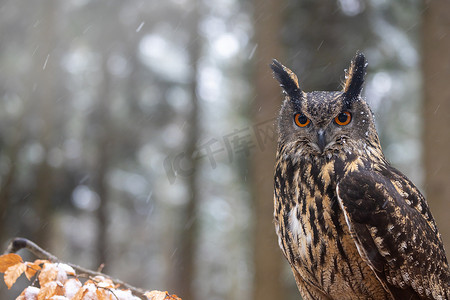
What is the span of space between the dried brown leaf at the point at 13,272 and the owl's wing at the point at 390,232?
1.47 metres

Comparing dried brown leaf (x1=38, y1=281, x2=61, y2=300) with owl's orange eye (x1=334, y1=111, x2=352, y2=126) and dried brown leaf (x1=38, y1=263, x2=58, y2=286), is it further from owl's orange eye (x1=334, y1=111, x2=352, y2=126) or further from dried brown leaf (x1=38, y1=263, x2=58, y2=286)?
owl's orange eye (x1=334, y1=111, x2=352, y2=126)

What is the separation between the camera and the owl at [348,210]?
215cm

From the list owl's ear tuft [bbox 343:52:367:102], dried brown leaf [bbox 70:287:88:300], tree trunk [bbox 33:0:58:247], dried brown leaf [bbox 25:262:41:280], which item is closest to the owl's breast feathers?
owl's ear tuft [bbox 343:52:367:102]

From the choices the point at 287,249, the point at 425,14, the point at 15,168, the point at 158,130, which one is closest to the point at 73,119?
the point at 158,130

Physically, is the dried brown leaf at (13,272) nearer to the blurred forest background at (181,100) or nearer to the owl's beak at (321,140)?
the owl's beak at (321,140)

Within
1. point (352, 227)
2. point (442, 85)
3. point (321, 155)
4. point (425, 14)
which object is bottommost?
point (352, 227)

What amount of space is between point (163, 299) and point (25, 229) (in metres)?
8.76

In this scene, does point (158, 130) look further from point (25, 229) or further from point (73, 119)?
point (25, 229)

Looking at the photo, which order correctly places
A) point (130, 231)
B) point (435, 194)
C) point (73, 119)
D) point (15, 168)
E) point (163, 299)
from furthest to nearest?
point (130, 231) → point (73, 119) → point (15, 168) → point (435, 194) → point (163, 299)

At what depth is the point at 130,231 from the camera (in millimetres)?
22172

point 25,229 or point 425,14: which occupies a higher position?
point 425,14

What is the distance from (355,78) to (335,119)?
26 centimetres

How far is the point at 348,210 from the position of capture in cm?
211

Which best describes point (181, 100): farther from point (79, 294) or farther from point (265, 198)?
point (79, 294)
